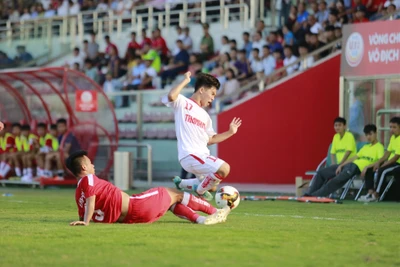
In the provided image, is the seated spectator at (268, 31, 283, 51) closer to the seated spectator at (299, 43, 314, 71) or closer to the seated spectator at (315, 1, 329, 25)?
the seated spectator at (315, 1, 329, 25)

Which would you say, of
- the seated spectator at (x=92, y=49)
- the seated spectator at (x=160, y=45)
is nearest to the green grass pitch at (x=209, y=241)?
the seated spectator at (x=160, y=45)

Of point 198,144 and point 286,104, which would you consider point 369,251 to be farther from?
point 286,104

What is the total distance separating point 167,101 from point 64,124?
11555 millimetres

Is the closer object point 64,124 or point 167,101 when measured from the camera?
point 167,101

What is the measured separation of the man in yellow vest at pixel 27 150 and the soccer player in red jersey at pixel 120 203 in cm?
1303

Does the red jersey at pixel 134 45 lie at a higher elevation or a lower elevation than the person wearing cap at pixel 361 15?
lower

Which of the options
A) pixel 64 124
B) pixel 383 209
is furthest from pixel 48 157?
pixel 383 209

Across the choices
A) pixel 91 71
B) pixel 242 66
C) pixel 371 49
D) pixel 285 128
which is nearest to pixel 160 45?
pixel 91 71

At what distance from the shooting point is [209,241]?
29.8 feet

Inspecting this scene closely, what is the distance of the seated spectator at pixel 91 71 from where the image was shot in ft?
95.6

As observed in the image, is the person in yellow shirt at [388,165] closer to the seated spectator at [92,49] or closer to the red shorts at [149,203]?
the red shorts at [149,203]

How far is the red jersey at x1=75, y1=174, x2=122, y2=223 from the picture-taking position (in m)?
10.4

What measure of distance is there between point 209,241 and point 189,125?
11.6ft

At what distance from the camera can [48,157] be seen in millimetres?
23250
